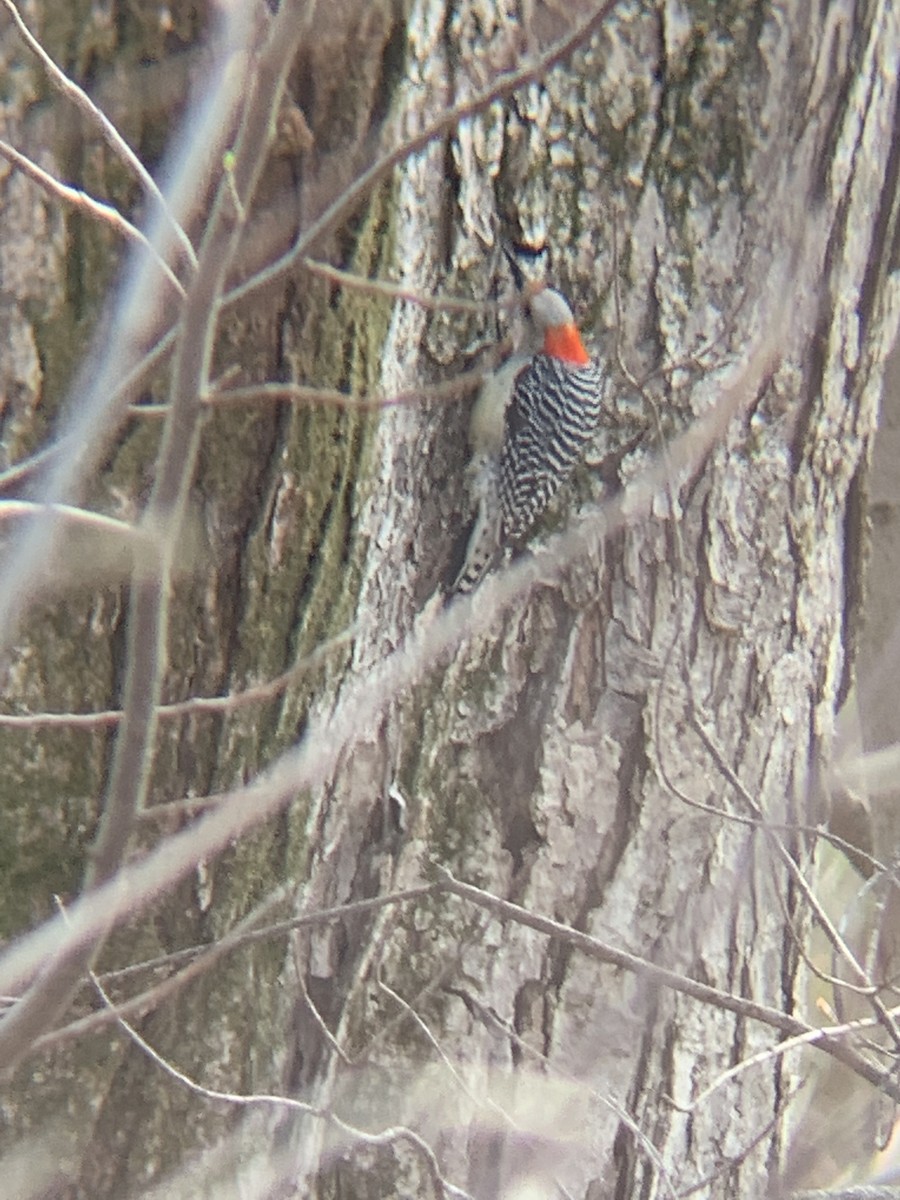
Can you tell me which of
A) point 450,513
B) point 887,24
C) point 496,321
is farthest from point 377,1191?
point 887,24

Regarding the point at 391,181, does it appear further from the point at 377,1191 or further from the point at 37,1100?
the point at 377,1191

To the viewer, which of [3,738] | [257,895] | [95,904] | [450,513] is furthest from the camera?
[450,513]

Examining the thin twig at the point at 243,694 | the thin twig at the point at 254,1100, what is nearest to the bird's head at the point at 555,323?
the thin twig at the point at 243,694

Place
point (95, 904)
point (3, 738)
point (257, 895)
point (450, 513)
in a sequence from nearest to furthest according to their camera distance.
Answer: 1. point (95, 904)
2. point (3, 738)
3. point (257, 895)
4. point (450, 513)

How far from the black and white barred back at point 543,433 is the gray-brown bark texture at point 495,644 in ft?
0.17

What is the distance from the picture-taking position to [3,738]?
1.66 metres

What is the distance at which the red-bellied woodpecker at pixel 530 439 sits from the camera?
1.96 m

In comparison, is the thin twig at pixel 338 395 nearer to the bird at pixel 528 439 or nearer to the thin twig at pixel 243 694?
the bird at pixel 528 439

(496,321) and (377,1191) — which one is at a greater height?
(496,321)

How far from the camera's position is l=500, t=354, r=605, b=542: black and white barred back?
203 centimetres

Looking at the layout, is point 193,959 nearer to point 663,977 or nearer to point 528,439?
point 663,977

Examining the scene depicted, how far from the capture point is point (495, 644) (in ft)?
6.59

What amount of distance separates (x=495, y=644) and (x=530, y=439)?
1.69 feet

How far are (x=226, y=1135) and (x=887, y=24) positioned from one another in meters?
1.97
